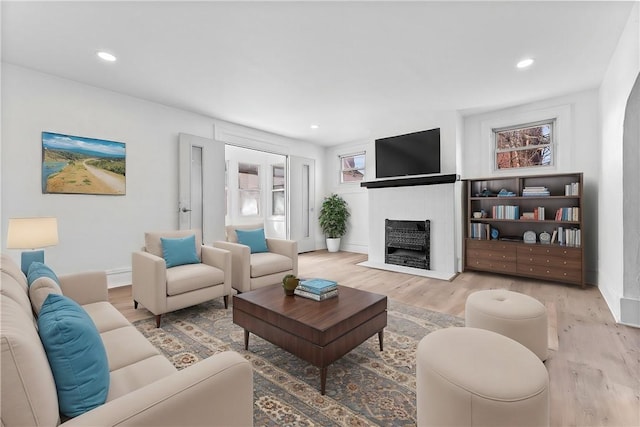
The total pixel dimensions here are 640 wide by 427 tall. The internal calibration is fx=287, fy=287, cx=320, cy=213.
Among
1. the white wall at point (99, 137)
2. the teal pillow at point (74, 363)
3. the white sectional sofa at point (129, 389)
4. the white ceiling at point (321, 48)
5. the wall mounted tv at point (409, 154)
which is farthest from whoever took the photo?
the wall mounted tv at point (409, 154)

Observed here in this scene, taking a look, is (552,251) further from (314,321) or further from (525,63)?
(314,321)

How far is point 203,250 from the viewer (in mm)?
3219

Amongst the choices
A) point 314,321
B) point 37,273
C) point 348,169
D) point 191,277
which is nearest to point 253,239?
point 191,277

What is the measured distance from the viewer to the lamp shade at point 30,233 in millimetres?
2305

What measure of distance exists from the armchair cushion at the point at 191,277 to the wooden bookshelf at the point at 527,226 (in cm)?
381

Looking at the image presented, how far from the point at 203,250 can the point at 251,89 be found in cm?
210

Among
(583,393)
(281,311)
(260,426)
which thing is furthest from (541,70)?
(260,426)

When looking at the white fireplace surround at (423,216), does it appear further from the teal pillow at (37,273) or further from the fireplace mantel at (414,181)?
the teal pillow at (37,273)

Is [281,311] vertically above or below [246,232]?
below

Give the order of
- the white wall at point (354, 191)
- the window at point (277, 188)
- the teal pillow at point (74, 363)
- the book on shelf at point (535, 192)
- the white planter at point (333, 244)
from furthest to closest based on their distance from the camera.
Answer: the window at point (277, 188), the white planter at point (333, 244), the white wall at point (354, 191), the book on shelf at point (535, 192), the teal pillow at point (74, 363)

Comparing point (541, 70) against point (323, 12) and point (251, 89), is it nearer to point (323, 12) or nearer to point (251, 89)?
point (323, 12)

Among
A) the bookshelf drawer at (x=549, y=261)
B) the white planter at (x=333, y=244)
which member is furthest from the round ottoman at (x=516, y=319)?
the white planter at (x=333, y=244)

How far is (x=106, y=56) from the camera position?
2.88 metres

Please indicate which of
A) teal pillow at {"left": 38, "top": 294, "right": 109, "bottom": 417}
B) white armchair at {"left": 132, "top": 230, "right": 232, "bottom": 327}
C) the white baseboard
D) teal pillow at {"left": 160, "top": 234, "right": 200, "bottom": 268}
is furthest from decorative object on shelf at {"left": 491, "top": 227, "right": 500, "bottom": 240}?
the white baseboard
